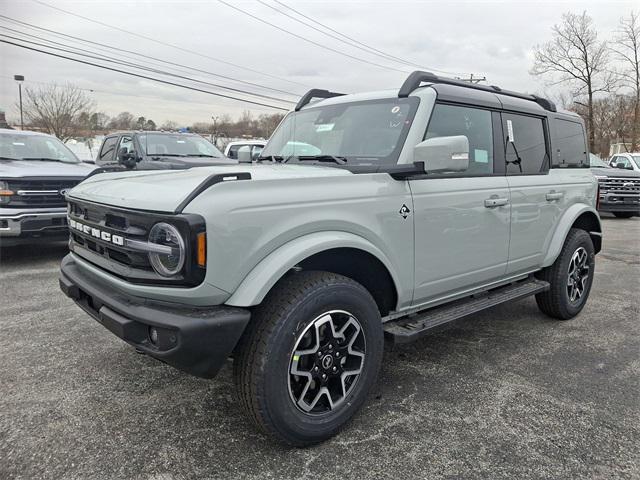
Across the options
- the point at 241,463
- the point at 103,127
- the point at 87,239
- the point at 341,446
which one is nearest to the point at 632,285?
the point at 341,446

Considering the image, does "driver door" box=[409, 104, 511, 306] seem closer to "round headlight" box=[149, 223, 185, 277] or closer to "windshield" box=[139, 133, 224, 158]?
"round headlight" box=[149, 223, 185, 277]

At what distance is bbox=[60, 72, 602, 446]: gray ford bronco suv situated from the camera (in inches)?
86.7

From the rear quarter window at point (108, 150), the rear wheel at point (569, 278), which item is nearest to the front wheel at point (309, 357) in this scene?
the rear wheel at point (569, 278)

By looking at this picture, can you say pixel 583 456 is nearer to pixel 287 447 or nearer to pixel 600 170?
pixel 287 447

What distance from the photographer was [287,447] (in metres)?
2.49

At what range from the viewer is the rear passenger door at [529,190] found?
12.6 ft

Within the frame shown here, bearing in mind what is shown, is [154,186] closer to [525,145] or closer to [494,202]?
[494,202]

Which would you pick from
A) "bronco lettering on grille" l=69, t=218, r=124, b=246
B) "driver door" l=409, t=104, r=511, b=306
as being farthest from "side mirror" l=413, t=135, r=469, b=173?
"bronco lettering on grille" l=69, t=218, r=124, b=246

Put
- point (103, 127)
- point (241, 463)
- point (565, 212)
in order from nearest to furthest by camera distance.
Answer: point (241, 463)
point (565, 212)
point (103, 127)

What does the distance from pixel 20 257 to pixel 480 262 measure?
666cm

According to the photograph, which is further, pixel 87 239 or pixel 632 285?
pixel 632 285

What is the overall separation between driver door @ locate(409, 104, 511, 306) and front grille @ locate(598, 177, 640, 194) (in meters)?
11.8

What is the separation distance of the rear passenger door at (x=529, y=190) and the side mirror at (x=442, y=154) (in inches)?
46.1

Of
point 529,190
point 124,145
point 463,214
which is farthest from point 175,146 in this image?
point 463,214
